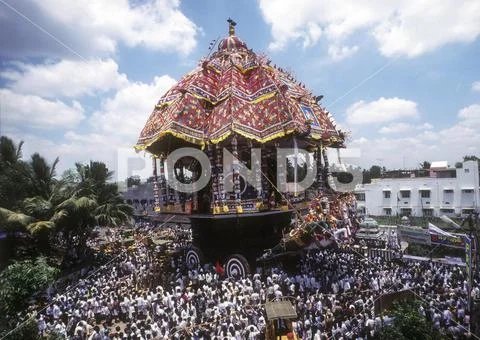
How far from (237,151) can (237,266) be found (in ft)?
19.2

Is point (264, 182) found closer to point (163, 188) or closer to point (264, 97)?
point (264, 97)

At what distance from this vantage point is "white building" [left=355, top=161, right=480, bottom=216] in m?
39.2

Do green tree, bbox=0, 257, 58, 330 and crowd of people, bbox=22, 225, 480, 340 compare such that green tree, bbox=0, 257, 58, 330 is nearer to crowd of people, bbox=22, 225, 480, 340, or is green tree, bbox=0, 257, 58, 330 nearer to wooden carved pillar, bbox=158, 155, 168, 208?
crowd of people, bbox=22, 225, 480, 340

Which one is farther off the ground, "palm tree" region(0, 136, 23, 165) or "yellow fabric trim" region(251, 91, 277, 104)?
"yellow fabric trim" region(251, 91, 277, 104)

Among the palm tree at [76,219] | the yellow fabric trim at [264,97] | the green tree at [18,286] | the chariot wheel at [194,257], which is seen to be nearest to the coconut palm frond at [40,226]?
the palm tree at [76,219]

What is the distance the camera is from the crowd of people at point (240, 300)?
1163 centimetres

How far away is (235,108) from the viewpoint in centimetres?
1666

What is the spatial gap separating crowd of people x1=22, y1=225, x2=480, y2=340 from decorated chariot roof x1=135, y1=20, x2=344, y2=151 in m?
7.03

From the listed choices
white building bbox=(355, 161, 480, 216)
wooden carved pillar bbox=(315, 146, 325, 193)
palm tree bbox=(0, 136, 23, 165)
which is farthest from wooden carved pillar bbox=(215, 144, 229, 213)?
white building bbox=(355, 161, 480, 216)

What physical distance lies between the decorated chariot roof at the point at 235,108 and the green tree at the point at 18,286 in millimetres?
8243

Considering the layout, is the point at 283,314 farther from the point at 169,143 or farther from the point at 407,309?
the point at 169,143

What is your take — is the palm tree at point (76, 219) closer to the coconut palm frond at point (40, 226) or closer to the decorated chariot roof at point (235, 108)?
the coconut palm frond at point (40, 226)

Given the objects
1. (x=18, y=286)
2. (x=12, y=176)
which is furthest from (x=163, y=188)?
(x=18, y=286)

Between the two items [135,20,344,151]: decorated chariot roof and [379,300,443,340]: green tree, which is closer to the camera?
[379,300,443,340]: green tree
